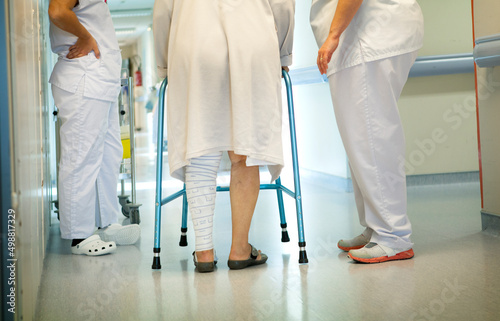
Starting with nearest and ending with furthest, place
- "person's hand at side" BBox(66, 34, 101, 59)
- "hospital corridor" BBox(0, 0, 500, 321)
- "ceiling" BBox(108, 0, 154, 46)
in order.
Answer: "hospital corridor" BBox(0, 0, 500, 321) → "person's hand at side" BBox(66, 34, 101, 59) → "ceiling" BBox(108, 0, 154, 46)

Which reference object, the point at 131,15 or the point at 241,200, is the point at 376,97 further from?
the point at 131,15

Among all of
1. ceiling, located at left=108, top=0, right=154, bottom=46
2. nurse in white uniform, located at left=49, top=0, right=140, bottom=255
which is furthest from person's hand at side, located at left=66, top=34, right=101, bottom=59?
ceiling, located at left=108, top=0, right=154, bottom=46

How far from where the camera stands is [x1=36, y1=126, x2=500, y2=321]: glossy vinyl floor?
1.52 metres

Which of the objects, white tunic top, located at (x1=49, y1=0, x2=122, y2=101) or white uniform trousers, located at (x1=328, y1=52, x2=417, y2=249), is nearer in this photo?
white uniform trousers, located at (x1=328, y1=52, x2=417, y2=249)

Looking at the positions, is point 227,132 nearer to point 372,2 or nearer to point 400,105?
point 372,2

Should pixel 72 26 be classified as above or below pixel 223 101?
above

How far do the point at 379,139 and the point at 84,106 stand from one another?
1.23m

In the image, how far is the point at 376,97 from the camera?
205 cm

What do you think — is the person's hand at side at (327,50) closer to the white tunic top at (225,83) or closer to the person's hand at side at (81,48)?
the white tunic top at (225,83)

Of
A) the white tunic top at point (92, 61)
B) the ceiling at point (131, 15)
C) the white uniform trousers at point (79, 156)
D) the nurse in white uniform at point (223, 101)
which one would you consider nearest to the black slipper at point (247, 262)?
the nurse in white uniform at point (223, 101)

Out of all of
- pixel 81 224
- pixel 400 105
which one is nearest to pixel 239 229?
pixel 81 224

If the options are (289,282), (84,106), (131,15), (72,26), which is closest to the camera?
(289,282)

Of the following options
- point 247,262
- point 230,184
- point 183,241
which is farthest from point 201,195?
point 183,241

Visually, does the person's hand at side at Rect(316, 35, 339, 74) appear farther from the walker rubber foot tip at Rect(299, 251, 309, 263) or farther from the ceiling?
the ceiling
